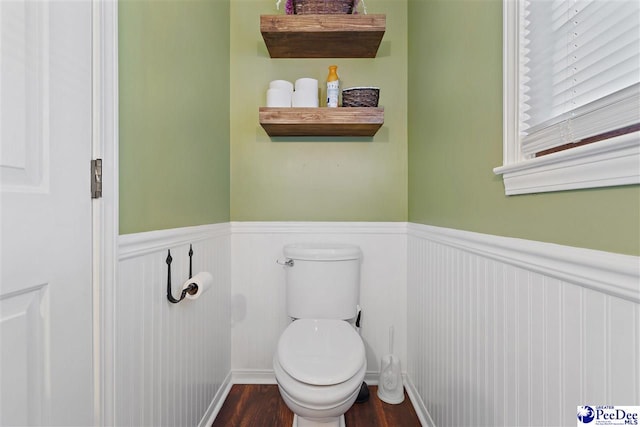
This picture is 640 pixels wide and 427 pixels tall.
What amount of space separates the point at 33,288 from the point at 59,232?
123 millimetres

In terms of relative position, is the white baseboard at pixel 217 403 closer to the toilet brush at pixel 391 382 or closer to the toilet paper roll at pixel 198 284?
the toilet paper roll at pixel 198 284

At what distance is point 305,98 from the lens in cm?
170

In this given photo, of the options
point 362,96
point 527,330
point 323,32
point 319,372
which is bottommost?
point 319,372

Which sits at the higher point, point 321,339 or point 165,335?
point 165,335

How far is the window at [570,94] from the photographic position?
1.82 ft

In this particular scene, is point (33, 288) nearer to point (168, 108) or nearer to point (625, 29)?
point (168, 108)

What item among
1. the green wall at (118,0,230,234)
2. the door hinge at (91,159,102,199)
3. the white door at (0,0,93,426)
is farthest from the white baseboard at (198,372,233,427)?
the door hinge at (91,159,102,199)

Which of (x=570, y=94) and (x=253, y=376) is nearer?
(x=570, y=94)

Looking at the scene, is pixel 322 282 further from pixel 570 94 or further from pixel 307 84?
pixel 570 94

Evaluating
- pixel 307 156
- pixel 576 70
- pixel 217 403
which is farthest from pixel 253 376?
pixel 576 70

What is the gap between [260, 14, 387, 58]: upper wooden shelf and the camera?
1556 millimetres

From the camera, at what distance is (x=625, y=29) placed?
0.56 m

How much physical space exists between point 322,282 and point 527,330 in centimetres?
97

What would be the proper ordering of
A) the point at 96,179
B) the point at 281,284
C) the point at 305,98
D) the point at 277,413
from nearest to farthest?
the point at 96,179
the point at 277,413
the point at 305,98
the point at 281,284
